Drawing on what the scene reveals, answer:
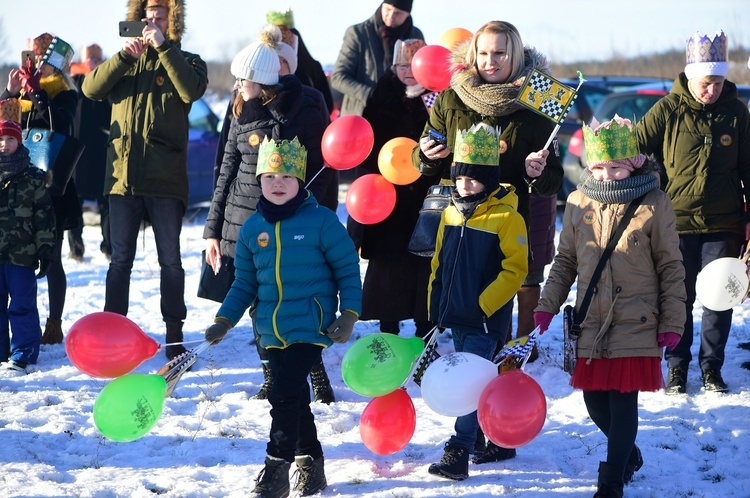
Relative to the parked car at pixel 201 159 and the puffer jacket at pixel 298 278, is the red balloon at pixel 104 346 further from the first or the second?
the parked car at pixel 201 159

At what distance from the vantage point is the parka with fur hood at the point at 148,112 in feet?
22.4

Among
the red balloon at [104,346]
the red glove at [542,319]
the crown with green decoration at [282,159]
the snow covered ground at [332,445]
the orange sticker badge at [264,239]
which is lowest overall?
the snow covered ground at [332,445]

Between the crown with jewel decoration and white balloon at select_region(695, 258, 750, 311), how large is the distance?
1.33 m

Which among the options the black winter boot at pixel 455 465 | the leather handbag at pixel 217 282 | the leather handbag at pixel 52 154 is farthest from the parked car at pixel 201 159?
the black winter boot at pixel 455 465

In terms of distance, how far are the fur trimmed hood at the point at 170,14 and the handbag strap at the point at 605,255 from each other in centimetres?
360

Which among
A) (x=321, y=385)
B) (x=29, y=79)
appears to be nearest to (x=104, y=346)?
(x=321, y=385)

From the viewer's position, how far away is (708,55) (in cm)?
612

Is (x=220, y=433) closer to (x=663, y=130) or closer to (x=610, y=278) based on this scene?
(x=610, y=278)

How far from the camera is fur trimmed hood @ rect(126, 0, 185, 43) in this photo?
690 cm

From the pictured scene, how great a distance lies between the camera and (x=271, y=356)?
4.86 m

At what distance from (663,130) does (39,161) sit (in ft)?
14.0

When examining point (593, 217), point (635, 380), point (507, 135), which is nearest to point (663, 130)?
point (507, 135)

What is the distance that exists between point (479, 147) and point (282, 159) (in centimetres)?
93

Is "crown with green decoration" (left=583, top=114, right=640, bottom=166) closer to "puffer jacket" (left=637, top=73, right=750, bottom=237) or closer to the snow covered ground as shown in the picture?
the snow covered ground
